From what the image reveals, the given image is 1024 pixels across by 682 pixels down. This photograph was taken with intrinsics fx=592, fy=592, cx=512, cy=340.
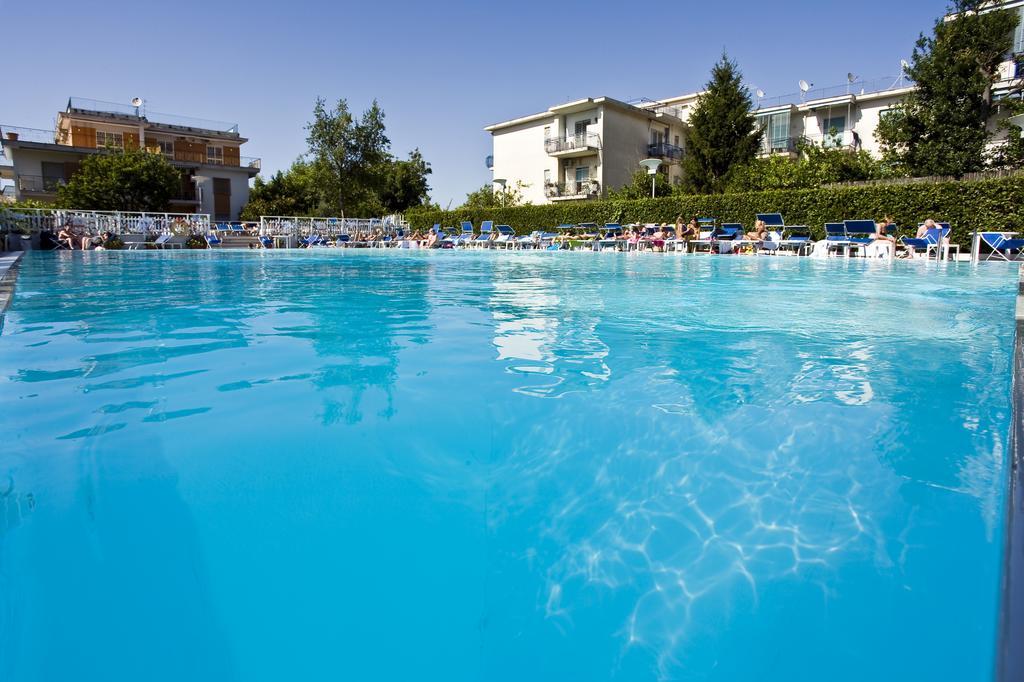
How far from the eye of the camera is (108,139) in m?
34.8

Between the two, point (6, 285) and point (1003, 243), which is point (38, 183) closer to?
point (6, 285)

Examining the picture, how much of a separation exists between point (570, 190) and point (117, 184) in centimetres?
2340

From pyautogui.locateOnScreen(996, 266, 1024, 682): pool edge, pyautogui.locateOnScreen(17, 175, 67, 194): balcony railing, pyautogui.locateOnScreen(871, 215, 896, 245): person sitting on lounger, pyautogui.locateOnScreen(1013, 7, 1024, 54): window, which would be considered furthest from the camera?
pyautogui.locateOnScreen(17, 175, 67, 194): balcony railing

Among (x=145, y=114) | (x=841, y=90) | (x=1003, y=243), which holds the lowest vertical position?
(x=1003, y=243)

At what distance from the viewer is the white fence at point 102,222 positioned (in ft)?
59.8

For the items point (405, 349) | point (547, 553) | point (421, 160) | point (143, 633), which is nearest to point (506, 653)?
point (547, 553)

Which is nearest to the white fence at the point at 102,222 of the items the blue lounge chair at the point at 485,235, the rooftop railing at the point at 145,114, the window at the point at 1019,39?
the blue lounge chair at the point at 485,235

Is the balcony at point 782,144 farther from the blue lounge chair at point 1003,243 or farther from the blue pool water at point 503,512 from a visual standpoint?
the blue pool water at point 503,512

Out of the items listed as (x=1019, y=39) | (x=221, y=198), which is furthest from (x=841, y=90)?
(x=221, y=198)

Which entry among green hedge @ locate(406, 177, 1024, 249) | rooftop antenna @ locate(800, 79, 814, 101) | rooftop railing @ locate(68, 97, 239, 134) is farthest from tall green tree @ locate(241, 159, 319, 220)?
rooftop antenna @ locate(800, 79, 814, 101)

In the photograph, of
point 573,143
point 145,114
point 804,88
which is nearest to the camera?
point 804,88

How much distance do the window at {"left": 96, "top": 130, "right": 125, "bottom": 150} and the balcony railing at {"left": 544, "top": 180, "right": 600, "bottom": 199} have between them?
2498 centimetres

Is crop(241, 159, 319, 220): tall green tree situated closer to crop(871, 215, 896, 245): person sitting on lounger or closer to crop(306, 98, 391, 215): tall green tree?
crop(306, 98, 391, 215): tall green tree

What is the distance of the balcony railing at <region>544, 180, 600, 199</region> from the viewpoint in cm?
3303
